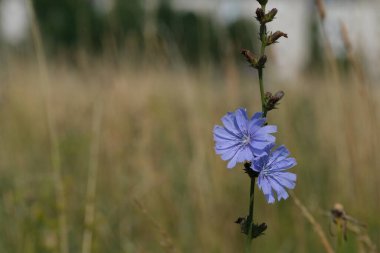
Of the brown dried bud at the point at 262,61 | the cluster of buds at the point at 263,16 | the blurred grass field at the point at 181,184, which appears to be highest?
the cluster of buds at the point at 263,16

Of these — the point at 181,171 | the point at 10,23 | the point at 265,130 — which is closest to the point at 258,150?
the point at 265,130

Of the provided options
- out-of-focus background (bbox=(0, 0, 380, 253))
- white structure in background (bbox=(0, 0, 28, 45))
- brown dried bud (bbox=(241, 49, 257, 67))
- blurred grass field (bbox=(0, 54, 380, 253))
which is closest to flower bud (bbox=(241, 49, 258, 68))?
brown dried bud (bbox=(241, 49, 257, 67))

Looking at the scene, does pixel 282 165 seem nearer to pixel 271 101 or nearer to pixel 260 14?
pixel 271 101

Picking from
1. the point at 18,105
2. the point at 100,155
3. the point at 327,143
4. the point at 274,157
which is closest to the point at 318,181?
the point at 327,143

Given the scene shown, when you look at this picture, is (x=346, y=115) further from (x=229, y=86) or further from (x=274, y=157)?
(x=274, y=157)

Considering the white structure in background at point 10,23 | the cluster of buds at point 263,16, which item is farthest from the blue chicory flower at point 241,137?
the white structure in background at point 10,23

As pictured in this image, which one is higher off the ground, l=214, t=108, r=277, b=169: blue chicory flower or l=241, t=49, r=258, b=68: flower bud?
l=241, t=49, r=258, b=68: flower bud

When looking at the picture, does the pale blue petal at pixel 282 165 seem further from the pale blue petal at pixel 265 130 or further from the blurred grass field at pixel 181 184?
the blurred grass field at pixel 181 184

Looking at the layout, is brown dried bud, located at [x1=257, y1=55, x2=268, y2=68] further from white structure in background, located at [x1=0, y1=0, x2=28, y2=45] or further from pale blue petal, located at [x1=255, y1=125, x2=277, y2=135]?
white structure in background, located at [x1=0, y1=0, x2=28, y2=45]
